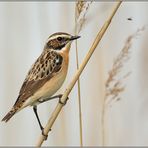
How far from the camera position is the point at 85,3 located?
97.7 inches

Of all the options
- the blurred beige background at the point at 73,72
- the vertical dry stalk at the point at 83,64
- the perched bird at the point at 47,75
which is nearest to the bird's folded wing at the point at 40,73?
the perched bird at the point at 47,75

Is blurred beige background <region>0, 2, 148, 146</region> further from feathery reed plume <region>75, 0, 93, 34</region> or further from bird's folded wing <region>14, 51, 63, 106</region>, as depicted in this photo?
feathery reed plume <region>75, 0, 93, 34</region>

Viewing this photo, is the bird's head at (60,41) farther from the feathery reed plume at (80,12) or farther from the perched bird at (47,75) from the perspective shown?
the feathery reed plume at (80,12)

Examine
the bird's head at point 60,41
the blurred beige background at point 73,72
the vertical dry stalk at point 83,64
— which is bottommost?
the blurred beige background at point 73,72

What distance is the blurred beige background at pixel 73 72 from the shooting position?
11.5 ft

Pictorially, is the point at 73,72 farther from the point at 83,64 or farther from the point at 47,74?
the point at 83,64

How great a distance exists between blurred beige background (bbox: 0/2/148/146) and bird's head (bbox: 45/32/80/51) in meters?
0.36

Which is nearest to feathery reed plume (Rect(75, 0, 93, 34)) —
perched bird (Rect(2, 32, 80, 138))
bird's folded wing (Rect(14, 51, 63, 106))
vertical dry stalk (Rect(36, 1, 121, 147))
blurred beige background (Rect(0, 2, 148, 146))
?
vertical dry stalk (Rect(36, 1, 121, 147))

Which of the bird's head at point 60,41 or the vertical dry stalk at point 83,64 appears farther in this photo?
the bird's head at point 60,41

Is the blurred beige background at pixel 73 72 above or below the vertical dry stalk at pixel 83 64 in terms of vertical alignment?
below

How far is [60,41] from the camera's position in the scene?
340 cm

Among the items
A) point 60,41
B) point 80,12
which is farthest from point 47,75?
point 80,12

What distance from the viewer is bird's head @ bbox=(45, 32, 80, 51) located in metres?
3.31

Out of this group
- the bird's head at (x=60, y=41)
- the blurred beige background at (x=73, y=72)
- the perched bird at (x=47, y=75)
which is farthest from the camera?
the blurred beige background at (x=73, y=72)
